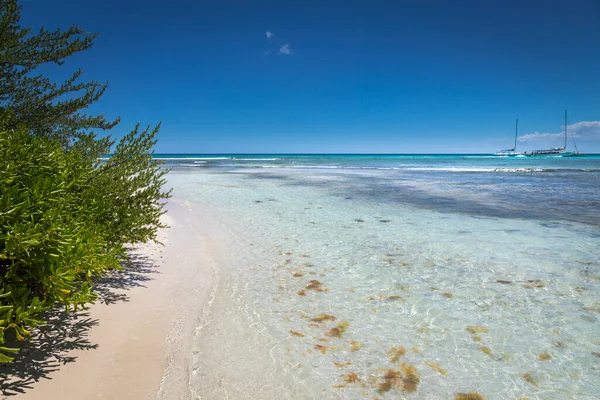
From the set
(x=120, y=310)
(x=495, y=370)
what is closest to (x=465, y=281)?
(x=495, y=370)

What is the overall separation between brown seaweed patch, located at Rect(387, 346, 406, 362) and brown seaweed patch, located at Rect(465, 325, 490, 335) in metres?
1.17

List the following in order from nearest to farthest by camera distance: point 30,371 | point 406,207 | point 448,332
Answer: point 30,371 → point 448,332 → point 406,207

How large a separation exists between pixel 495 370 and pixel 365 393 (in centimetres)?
163

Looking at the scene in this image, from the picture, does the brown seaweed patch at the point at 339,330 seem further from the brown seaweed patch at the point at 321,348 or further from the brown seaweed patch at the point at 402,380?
the brown seaweed patch at the point at 402,380

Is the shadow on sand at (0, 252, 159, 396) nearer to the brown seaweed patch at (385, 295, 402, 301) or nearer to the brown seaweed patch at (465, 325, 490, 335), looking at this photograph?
the brown seaweed patch at (385, 295, 402, 301)

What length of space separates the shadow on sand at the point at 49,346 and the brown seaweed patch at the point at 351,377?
2954 mm

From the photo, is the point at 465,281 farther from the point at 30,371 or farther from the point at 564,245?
the point at 30,371

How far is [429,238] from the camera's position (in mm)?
9438

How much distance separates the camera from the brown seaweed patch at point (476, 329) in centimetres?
461

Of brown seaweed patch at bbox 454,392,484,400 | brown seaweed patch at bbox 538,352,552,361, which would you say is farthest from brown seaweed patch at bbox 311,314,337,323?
brown seaweed patch at bbox 538,352,552,361

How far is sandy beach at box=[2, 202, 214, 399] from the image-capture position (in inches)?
126

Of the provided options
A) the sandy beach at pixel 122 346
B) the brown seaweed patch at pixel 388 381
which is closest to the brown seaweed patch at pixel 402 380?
the brown seaweed patch at pixel 388 381

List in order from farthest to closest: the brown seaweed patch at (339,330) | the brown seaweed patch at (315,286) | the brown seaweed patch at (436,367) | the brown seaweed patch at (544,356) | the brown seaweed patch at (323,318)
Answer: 1. the brown seaweed patch at (315,286)
2. the brown seaweed patch at (323,318)
3. the brown seaweed patch at (339,330)
4. the brown seaweed patch at (544,356)
5. the brown seaweed patch at (436,367)

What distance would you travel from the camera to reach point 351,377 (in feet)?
12.0
